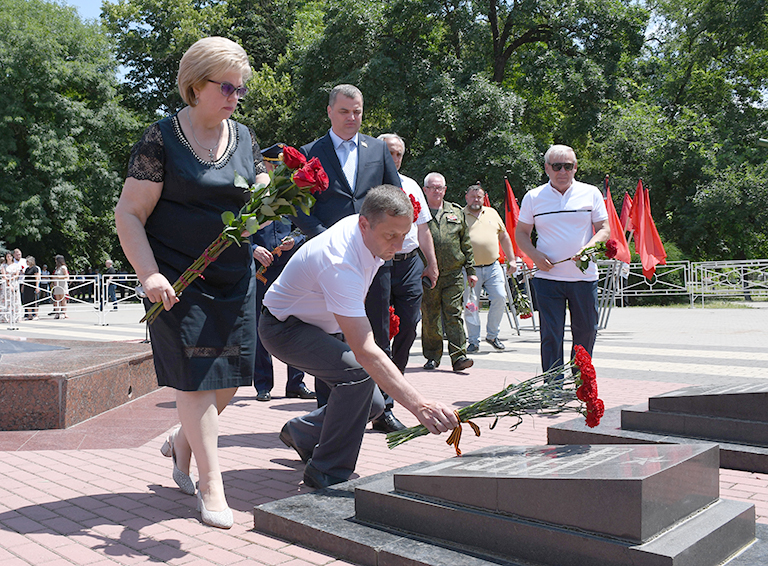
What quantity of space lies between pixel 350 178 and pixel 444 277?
11.7 ft

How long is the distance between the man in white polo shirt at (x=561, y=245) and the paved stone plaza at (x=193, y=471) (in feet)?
2.21

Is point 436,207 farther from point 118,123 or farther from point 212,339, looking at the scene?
point 118,123

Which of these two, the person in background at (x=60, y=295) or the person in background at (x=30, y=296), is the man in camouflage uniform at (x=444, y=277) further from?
the person in background at (x=30, y=296)

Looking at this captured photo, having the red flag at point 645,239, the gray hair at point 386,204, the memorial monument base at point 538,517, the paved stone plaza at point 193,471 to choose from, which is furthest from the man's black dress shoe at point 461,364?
the red flag at point 645,239

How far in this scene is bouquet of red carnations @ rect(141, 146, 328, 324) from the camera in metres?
3.09

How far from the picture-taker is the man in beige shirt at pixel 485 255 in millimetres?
9945

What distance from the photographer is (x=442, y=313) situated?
851 cm

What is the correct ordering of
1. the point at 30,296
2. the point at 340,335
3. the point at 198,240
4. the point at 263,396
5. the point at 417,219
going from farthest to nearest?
the point at 30,296, the point at 263,396, the point at 417,219, the point at 340,335, the point at 198,240

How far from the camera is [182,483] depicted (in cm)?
369

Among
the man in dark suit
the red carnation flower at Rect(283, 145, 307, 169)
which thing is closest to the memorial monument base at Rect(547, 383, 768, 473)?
the man in dark suit

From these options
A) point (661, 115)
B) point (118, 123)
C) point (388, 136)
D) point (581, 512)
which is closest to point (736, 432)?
point (581, 512)

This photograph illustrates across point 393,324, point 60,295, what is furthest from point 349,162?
point 60,295

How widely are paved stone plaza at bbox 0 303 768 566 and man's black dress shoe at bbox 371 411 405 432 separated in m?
0.11

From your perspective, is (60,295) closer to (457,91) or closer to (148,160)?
(457,91)
